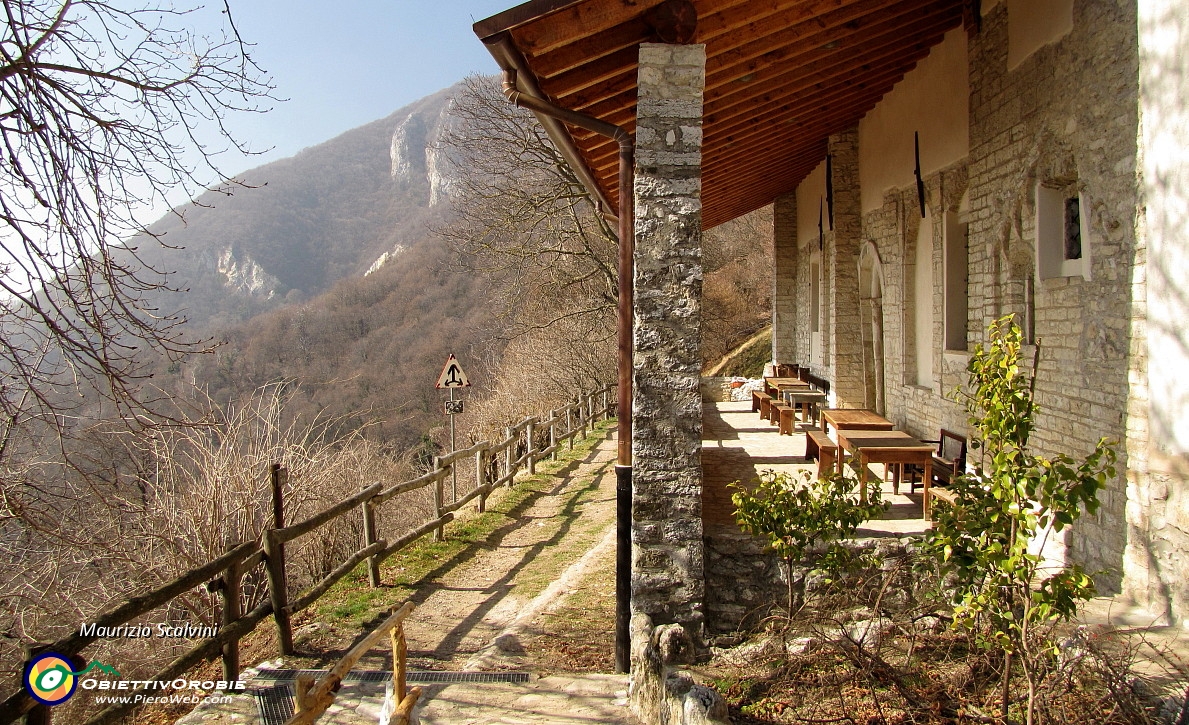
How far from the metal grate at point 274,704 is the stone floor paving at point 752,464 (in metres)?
2.67

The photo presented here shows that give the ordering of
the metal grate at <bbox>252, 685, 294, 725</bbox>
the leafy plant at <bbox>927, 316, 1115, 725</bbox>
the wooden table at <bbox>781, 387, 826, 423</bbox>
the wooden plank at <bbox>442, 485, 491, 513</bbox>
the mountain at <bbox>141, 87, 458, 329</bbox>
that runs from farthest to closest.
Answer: the mountain at <bbox>141, 87, 458, 329</bbox>, the wooden table at <bbox>781, 387, 826, 423</bbox>, the wooden plank at <bbox>442, 485, 491, 513</bbox>, the metal grate at <bbox>252, 685, 294, 725</bbox>, the leafy plant at <bbox>927, 316, 1115, 725</bbox>

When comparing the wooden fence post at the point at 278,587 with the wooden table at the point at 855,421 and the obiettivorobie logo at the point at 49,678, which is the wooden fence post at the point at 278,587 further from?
the wooden table at the point at 855,421

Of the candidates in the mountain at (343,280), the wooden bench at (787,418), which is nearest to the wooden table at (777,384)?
the wooden bench at (787,418)

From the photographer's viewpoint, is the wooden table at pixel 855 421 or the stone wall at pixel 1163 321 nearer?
the stone wall at pixel 1163 321

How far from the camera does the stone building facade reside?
12.5 feet

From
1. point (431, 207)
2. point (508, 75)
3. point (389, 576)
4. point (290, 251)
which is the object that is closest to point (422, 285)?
point (290, 251)

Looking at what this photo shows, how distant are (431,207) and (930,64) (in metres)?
60.4

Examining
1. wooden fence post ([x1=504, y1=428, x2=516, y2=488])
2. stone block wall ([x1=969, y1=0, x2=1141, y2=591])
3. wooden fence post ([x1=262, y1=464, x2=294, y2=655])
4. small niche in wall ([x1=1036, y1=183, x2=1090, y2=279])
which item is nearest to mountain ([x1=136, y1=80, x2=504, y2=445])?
wooden fence post ([x1=504, y1=428, x2=516, y2=488])

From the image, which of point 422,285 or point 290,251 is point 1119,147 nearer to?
point 422,285

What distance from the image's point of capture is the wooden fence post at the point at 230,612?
14.6 ft

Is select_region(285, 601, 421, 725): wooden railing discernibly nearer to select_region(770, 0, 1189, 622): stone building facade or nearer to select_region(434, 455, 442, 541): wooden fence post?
select_region(770, 0, 1189, 622): stone building facade

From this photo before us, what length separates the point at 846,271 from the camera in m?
11.1

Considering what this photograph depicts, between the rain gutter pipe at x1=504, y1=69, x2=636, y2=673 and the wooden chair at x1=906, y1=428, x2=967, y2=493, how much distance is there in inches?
121

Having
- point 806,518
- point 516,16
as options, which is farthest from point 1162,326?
point 516,16
